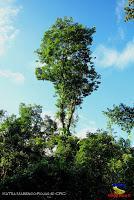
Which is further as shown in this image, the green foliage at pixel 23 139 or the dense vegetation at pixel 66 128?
the green foliage at pixel 23 139

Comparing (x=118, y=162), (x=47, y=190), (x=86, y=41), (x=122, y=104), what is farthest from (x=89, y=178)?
(x=86, y=41)

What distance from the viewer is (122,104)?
73.5 ft

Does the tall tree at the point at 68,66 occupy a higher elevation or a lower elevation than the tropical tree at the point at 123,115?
higher

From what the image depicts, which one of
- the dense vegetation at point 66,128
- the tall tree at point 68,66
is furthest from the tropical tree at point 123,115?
the tall tree at point 68,66

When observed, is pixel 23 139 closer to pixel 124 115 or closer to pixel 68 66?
pixel 68 66

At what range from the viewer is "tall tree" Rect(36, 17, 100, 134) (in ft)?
129

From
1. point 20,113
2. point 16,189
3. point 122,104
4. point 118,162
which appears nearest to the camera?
point 16,189

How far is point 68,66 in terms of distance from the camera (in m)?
39.2

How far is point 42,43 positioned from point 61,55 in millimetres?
3376

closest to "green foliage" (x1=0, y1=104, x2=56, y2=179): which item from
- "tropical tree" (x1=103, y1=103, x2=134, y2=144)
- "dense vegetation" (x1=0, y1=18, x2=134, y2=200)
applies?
"dense vegetation" (x1=0, y1=18, x2=134, y2=200)

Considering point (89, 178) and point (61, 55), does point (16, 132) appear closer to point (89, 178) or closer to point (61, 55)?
point (61, 55)

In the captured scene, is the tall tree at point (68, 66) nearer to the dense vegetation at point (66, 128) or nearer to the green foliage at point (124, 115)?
the dense vegetation at point (66, 128)

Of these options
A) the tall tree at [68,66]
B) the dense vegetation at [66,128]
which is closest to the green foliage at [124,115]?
the dense vegetation at [66,128]

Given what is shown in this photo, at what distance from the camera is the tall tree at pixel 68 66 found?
39.3m
